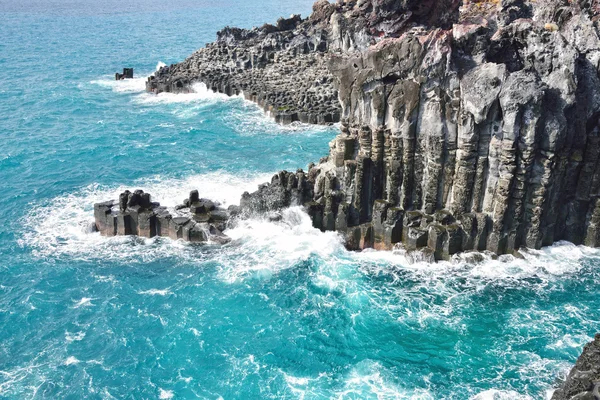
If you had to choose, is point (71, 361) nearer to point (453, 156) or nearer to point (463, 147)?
point (453, 156)

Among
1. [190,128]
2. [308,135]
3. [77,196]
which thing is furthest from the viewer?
[190,128]

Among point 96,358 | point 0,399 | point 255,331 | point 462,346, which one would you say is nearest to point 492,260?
point 462,346

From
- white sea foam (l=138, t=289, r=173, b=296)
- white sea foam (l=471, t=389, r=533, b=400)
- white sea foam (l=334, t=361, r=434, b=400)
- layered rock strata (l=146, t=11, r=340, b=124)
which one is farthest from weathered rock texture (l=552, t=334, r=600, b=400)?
layered rock strata (l=146, t=11, r=340, b=124)

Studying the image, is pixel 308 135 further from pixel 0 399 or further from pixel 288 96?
pixel 0 399

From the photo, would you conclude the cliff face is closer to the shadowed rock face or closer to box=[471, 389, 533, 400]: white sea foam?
box=[471, 389, 533, 400]: white sea foam

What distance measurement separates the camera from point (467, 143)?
123 ft

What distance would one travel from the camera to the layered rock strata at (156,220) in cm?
4284

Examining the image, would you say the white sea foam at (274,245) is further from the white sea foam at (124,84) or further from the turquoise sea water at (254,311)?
the white sea foam at (124,84)

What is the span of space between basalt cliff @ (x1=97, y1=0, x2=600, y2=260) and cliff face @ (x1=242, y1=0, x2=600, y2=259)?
0.07 meters

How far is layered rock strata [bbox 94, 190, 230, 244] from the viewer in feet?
141

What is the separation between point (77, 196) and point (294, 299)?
2538 cm

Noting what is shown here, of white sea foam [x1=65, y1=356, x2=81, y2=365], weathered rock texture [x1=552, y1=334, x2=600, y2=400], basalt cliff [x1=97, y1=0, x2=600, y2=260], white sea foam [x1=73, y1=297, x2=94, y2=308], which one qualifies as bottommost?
white sea foam [x1=65, y1=356, x2=81, y2=365]

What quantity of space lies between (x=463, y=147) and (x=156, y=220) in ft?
74.2

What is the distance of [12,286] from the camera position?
38.6 m
